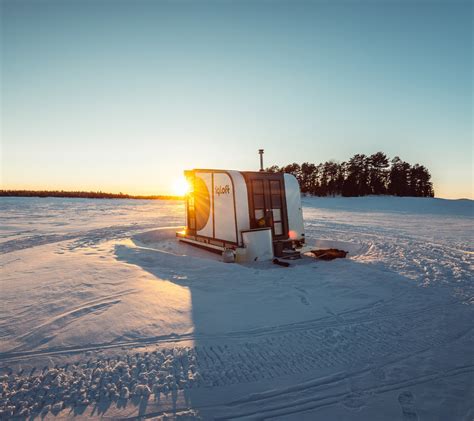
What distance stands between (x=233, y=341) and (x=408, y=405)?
6.66 ft

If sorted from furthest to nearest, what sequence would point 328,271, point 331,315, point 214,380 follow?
point 328,271 < point 331,315 < point 214,380

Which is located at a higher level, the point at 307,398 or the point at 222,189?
the point at 222,189

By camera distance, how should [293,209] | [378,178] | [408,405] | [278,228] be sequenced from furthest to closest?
[378,178], [293,209], [278,228], [408,405]

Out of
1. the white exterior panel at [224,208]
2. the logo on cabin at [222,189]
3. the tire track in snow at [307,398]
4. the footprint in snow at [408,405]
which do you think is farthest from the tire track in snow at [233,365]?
the logo on cabin at [222,189]

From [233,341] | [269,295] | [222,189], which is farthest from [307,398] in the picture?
[222,189]

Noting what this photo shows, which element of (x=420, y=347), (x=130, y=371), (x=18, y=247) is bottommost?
(x=420, y=347)

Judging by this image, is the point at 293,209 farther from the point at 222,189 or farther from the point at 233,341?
the point at 233,341

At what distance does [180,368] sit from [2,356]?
2.19 meters

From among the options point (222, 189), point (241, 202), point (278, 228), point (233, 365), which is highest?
point (222, 189)

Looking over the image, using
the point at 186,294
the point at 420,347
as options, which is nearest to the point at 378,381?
the point at 420,347

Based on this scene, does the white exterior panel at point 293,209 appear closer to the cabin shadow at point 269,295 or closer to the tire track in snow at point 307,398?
the cabin shadow at point 269,295

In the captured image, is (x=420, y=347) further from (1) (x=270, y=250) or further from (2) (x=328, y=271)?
(1) (x=270, y=250)

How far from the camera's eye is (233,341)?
370 cm

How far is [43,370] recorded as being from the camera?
3066 mm
